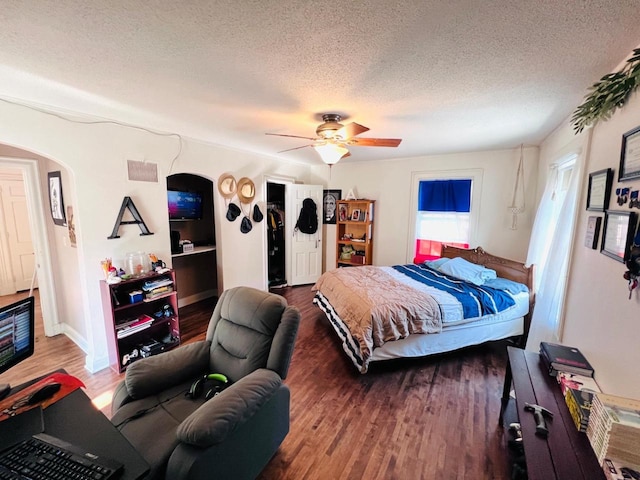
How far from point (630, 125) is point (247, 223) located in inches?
152

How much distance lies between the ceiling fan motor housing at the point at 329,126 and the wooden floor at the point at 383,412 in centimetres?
226

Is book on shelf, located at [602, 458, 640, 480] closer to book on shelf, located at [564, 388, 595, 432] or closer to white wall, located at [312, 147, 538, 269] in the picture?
book on shelf, located at [564, 388, 595, 432]

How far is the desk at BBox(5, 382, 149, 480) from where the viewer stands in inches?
36.4

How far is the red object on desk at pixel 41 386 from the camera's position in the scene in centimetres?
113

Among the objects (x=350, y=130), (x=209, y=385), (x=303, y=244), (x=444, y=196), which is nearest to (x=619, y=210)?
(x=350, y=130)

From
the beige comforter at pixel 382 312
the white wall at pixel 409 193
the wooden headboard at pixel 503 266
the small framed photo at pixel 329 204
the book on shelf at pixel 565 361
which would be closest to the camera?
the book on shelf at pixel 565 361

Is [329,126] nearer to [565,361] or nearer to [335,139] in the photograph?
[335,139]

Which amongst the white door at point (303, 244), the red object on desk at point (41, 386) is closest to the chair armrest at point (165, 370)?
the red object on desk at point (41, 386)

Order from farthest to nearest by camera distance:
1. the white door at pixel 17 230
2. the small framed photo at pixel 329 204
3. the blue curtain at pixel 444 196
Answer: the small framed photo at pixel 329 204 → the white door at pixel 17 230 → the blue curtain at pixel 444 196

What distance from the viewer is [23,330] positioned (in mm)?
1231

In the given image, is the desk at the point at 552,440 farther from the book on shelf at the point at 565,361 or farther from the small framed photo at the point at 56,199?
the small framed photo at the point at 56,199

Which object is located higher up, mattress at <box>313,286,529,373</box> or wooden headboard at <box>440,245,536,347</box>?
wooden headboard at <box>440,245,536,347</box>

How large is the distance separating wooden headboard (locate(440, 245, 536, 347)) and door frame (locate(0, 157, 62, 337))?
5.24 metres

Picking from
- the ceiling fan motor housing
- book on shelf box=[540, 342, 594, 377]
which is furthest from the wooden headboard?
the ceiling fan motor housing
